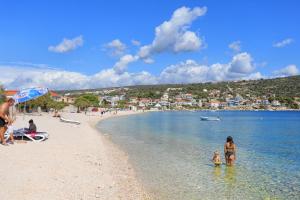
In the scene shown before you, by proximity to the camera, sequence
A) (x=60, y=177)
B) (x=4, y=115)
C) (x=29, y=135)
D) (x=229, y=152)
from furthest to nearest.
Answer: (x=29, y=135), (x=229, y=152), (x=4, y=115), (x=60, y=177)

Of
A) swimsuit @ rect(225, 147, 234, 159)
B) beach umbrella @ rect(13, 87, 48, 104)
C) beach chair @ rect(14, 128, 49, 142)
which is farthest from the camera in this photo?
beach umbrella @ rect(13, 87, 48, 104)

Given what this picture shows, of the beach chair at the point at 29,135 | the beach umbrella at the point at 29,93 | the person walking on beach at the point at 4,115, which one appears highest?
the beach umbrella at the point at 29,93

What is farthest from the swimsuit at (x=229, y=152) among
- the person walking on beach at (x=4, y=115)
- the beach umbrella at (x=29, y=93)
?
the beach umbrella at (x=29, y=93)

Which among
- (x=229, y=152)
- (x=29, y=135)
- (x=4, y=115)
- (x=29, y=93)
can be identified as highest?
(x=29, y=93)

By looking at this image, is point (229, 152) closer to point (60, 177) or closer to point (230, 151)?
point (230, 151)

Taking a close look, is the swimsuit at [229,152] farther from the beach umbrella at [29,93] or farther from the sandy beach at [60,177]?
the beach umbrella at [29,93]

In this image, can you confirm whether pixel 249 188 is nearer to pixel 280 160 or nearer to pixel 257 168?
pixel 257 168

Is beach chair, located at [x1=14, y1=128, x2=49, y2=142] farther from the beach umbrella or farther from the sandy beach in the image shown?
the sandy beach

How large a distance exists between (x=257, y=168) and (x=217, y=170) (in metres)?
2.47

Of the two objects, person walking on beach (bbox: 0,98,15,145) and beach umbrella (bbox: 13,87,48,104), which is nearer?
person walking on beach (bbox: 0,98,15,145)

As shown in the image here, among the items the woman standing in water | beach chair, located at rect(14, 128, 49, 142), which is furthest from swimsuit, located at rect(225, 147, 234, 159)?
beach chair, located at rect(14, 128, 49, 142)

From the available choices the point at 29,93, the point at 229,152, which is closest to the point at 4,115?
the point at 29,93

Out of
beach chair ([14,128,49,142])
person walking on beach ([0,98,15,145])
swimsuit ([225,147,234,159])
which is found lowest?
swimsuit ([225,147,234,159])

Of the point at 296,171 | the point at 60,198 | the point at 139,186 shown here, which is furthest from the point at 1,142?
the point at 296,171
